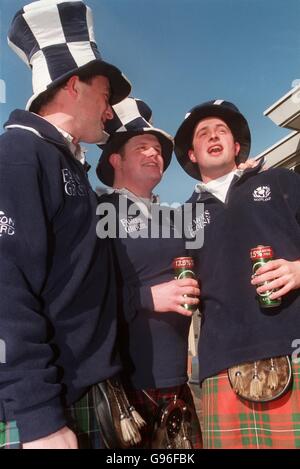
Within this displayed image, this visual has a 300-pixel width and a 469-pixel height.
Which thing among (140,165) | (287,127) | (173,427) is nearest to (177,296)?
(173,427)

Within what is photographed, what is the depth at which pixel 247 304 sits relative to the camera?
244 cm

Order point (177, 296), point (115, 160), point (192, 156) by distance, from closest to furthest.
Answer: point (177, 296)
point (192, 156)
point (115, 160)

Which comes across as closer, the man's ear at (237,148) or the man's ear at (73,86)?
the man's ear at (73,86)

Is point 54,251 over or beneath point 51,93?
beneath

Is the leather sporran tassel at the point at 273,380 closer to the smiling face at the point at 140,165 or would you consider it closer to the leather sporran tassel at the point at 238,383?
the leather sporran tassel at the point at 238,383

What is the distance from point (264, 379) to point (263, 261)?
2.08ft

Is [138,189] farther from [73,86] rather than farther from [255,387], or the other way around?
[255,387]

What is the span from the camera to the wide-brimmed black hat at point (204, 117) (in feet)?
10.0

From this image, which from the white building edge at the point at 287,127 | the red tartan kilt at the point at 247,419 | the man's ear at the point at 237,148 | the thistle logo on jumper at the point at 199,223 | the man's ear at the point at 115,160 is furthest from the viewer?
the white building edge at the point at 287,127

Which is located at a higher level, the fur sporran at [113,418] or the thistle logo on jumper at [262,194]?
the thistle logo on jumper at [262,194]

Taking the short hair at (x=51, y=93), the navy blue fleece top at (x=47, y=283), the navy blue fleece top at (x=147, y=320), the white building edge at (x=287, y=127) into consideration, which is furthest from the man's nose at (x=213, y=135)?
the white building edge at (x=287, y=127)

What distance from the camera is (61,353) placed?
169cm

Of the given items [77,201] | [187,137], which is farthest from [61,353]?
[187,137]

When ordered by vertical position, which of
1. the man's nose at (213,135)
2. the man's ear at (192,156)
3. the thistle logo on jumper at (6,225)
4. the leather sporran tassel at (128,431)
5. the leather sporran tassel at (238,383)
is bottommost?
the leather sporran tassel at (128,431)
